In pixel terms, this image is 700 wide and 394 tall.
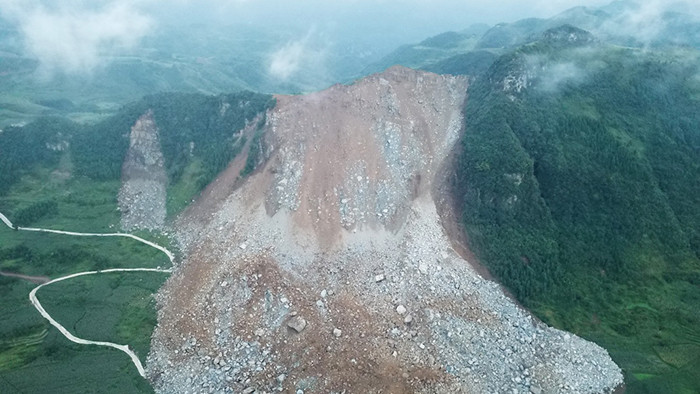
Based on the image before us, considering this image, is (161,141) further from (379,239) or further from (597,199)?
(597,199)

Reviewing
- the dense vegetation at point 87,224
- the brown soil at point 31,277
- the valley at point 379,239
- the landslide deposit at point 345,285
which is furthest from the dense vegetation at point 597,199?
the brown soil at point 31,277

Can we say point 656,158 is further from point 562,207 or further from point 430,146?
point 430,146

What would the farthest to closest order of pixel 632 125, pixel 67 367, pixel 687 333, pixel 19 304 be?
pixel 632 125, pixel 19 304, pixel 687 333, pixel 67 367

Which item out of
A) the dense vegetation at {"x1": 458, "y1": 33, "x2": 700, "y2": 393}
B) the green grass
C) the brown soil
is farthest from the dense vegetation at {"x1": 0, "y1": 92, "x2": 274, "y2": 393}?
the dense vegetation at {"x1": 458, "y1": 33, "x2": 700, "y2": 393}

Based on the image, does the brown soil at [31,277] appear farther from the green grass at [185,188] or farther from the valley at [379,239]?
the green grass at [185,188]

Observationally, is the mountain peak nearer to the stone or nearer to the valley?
the valley

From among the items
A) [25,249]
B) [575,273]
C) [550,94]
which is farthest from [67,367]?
[550,94]
